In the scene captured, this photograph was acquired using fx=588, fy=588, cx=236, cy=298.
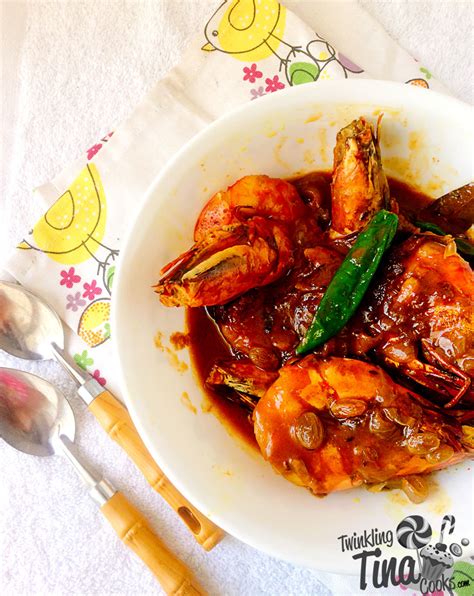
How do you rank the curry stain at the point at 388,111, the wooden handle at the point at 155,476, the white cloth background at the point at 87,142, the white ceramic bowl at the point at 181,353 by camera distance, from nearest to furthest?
the white ceramic bowl at the point at 181,353
the curry stain at the point at 388,111
the wooden handle at the point at 155,476
the white cloth background at the point at 87,142

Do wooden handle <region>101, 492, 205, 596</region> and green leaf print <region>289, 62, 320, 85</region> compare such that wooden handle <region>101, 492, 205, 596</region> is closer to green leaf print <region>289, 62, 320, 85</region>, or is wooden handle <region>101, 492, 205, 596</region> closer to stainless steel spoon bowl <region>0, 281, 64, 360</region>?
stainless steel spoon bowl <region>0, 281, 64, 360</region>

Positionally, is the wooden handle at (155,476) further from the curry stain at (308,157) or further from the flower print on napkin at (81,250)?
the curry stain at (308,157)

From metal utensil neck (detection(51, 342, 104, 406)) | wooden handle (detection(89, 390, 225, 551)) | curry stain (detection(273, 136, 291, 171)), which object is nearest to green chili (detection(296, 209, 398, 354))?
curry stain (detection(273, 136, 291, 171))

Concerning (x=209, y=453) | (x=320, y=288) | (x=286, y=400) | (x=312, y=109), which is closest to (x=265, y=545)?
(x=209, y=453)

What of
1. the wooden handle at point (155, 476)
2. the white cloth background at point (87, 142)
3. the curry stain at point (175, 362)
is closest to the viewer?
the curry stain at point (175, 362)

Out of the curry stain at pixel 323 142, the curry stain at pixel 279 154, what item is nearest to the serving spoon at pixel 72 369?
the curry stain at pixel 279 154

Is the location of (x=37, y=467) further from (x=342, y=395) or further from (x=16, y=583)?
(x=342, y=395)

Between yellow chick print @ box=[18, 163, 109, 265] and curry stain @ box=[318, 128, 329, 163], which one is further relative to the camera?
yellow chick print @ box=[18, 163, 109, 265]
